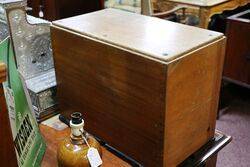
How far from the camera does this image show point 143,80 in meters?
0.77

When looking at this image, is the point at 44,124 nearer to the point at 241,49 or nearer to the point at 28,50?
the point at 28,50

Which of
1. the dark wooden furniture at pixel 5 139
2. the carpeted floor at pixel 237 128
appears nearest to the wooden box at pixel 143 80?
the dark wooden furniture at pixel 5 139

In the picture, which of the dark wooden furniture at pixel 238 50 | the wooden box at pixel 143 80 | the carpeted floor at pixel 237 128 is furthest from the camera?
the dark wooden furniture at pixel 238 50

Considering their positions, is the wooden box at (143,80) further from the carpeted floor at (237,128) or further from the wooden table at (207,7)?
the wooden table at (207,7)

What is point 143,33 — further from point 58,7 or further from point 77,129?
point 58,7

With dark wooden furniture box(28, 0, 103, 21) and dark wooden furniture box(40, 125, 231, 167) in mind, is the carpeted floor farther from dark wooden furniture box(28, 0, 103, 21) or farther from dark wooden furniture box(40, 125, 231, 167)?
dark wooden furniture box(28, 0, 103, 21)

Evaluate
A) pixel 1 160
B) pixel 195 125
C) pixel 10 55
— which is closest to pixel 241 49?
pixel 195 125

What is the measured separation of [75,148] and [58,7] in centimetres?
252

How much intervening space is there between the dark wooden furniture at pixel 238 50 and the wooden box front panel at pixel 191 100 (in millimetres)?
1299

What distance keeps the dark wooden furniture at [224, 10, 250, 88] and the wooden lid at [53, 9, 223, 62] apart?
1.29 metres

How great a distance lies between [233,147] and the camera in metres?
2.01

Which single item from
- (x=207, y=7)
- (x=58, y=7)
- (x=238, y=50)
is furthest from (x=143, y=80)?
(x=58, y=7)

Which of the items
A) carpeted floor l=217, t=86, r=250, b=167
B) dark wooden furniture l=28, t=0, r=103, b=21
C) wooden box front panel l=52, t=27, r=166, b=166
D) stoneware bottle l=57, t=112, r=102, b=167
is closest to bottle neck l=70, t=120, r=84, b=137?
stoneware bottle l=57, t=112, r=102, b=167

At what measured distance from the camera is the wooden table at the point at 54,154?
0.93 metres
